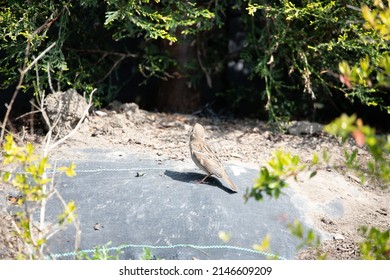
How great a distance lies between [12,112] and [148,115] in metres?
1.89

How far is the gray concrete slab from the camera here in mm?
5293

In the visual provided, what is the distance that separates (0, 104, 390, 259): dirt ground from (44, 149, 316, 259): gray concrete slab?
42 centimetres

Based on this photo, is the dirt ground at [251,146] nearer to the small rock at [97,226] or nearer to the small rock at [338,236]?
the small rock at [338,236]

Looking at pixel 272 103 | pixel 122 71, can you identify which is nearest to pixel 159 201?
pixel 272 103


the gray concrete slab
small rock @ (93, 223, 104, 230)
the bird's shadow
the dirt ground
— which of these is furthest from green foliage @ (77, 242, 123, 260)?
the bird's shadow

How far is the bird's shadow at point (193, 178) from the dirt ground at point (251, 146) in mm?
542

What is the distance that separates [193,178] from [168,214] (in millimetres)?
861

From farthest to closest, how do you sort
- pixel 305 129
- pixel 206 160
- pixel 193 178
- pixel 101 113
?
pixel 305 129
pixel 101 113
pixel 193 178
pixel 206 160

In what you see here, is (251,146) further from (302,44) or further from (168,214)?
(168,214)

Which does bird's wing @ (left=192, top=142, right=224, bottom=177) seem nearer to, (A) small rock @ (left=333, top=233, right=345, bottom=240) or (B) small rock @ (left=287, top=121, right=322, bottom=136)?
(A) small rock @ (left=333, top=233, right=345, bottom=240)

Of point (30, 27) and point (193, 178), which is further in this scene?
point (30, 27)

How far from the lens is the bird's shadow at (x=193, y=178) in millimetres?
6262

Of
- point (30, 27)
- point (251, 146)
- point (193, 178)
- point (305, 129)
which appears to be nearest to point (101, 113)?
point (30, 27)

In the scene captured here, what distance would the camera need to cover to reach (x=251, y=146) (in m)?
7.78
